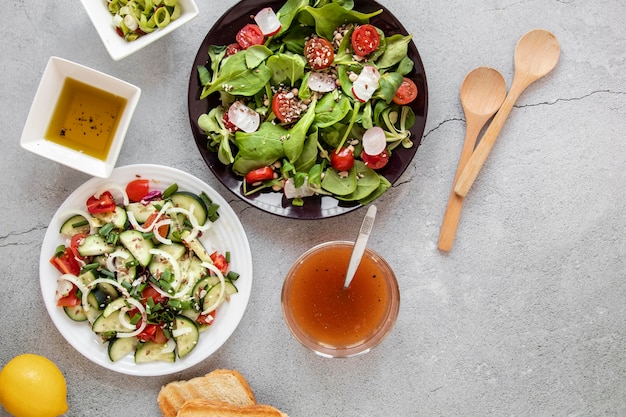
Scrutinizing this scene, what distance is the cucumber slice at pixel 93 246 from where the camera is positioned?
84.8 inches

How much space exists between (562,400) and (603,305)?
43 cm

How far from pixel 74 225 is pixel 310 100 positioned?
3.26 feet

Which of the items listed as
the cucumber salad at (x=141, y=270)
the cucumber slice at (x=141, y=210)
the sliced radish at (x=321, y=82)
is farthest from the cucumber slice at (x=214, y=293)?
the sliced radish at (x=321, y=82)

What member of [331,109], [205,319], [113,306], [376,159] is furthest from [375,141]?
[113,306]

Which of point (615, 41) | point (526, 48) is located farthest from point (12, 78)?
point (615, 41)

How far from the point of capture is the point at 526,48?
2.31 meters

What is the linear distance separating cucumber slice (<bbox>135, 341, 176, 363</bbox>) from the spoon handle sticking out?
2.45ft

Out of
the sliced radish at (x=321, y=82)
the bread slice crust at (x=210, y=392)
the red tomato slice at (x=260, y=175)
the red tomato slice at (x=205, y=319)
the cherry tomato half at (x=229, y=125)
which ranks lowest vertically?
the bread slice crust at (x=210, y=392)

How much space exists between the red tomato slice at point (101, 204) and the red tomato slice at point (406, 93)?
1117mm

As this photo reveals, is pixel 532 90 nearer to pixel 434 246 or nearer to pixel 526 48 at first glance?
pixel 526 48

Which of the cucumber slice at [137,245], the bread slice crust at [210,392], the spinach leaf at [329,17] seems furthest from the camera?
the bread slice crust at [210,392]

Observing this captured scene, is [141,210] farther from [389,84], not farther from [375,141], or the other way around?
[389,84]

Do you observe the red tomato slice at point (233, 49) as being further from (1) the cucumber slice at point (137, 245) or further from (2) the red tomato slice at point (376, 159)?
(1) the cucumber slice at point (137, 245)

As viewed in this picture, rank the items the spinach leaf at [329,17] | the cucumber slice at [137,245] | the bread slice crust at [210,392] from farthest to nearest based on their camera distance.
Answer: the bread slice crust at [210,392] → the cucumber slice at [137,245] → the spinach leaf at [329,17]
